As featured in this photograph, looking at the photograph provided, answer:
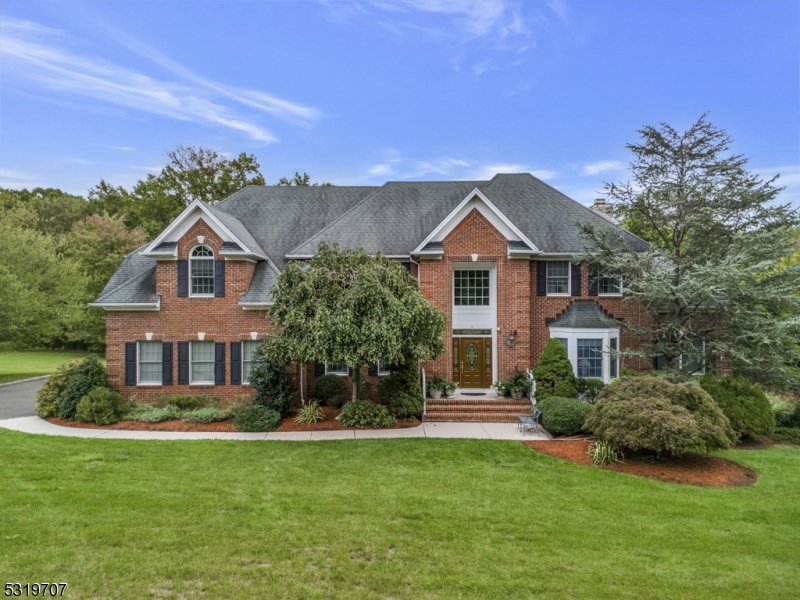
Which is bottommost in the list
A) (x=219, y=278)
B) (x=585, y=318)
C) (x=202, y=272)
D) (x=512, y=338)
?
(x=512, y=338)

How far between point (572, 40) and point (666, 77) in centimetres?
420

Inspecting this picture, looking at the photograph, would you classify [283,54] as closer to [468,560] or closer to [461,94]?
[461,94]

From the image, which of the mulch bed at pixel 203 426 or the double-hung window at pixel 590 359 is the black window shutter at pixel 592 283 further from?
the mulch bed at pixel 203 426

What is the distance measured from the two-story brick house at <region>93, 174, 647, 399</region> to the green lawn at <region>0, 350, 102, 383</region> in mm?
15403

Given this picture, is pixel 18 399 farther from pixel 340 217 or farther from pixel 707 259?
pixel 707 259

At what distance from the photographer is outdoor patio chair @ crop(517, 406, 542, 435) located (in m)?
13.7

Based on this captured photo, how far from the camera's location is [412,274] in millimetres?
18203

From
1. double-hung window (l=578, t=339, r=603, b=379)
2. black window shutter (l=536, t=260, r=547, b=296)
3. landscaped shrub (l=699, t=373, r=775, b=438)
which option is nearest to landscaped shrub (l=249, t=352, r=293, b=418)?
black window shutter (l=536, t=260, r=547, b=296)

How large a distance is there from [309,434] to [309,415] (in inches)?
46.4

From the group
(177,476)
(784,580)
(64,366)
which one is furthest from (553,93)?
(64,366)

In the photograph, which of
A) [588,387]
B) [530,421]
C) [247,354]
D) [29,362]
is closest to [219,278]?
[247,354]

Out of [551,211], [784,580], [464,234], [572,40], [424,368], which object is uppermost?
[572,40]

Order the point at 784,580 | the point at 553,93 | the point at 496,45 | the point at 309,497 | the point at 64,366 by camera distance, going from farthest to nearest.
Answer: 1. the point at 553,93
2. the point at 496,45
3. the point at 64,366
4. the point at 309,497
5. the point at 784,580

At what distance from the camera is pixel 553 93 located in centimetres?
2050
